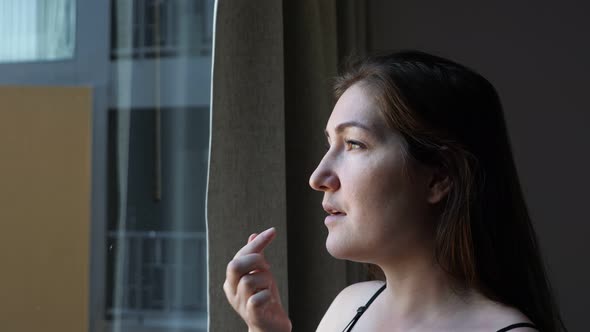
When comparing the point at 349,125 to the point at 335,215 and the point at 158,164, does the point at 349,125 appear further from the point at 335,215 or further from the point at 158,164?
the point at 158,164

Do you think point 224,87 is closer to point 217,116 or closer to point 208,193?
point 217,116

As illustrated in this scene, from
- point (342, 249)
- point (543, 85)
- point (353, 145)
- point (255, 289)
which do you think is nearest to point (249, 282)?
point (255, 289)

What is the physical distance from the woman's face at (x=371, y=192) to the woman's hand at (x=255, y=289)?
102 millimetres

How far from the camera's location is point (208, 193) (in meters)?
1.63

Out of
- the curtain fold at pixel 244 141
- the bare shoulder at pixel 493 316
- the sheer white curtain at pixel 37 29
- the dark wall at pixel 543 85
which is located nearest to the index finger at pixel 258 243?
the bare shoulder at pixel 493 316

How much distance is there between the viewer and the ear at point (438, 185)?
1.04 metres

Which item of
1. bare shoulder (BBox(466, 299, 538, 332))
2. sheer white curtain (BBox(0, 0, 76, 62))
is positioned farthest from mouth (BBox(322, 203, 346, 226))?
sheer white curtain (BBox(0, 0, 76, 62))

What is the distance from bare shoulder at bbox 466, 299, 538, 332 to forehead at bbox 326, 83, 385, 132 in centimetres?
28

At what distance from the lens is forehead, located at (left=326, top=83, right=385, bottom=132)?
1.03 m

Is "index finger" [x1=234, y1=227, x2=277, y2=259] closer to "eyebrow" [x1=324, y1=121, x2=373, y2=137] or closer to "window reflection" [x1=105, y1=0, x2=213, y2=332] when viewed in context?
"eyebrow" [x1=324, y1=121, x2=373, y2=137]

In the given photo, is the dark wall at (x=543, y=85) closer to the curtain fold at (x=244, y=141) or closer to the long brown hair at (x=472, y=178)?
the curtain fold at (x=244, y=141)

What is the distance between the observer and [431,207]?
1040mm

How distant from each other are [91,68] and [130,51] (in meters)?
0.09

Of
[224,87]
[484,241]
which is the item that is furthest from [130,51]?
[484,241]
